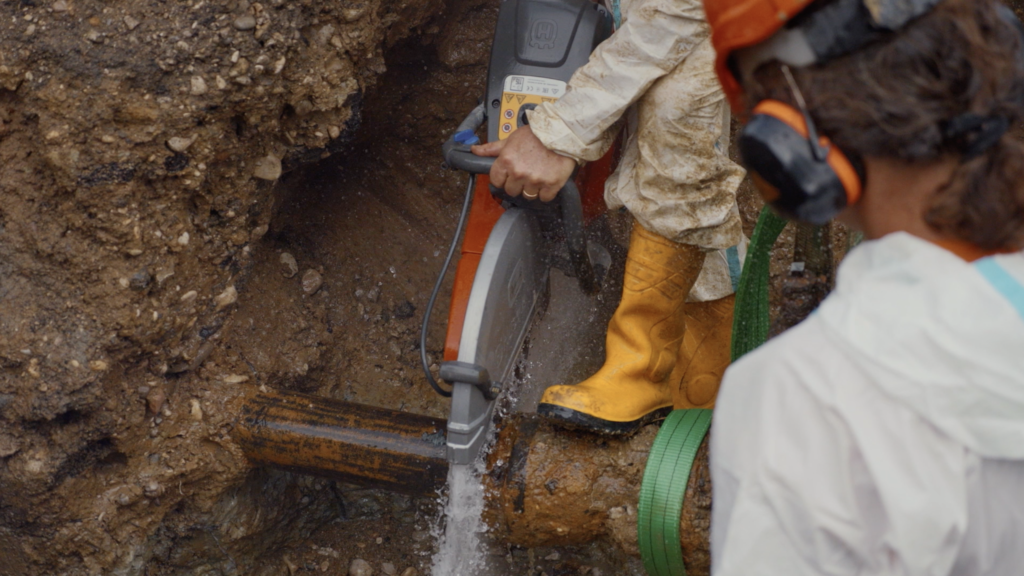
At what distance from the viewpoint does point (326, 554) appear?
2775 millimetres

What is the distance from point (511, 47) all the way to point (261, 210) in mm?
931

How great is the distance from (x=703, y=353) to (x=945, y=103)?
155 cm

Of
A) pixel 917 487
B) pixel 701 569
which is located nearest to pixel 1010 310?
pixel 917 487

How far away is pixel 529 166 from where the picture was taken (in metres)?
1.78

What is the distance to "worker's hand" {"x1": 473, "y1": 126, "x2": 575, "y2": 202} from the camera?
5.83 feet

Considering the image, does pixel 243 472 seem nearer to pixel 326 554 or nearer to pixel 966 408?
pixel 326 554

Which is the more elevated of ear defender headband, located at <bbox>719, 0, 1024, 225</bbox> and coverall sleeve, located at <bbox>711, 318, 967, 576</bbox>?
ear defender headband, located at <bbox>719, 0, 1024, 225</bbox>

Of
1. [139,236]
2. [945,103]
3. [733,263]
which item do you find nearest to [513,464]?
[733,263]

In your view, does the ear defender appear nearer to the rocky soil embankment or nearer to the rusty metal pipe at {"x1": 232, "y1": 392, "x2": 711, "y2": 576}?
the rusty metal pipe at {"x1": 232, "y1": 392, "x2": 711, "y2": 576}

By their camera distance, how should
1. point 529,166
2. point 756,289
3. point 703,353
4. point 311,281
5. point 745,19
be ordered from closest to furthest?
1. point 745,19
2. point 756,289
3. point 529,166
4. point 703,353
5. point 311,281

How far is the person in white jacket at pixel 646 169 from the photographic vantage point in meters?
1.74

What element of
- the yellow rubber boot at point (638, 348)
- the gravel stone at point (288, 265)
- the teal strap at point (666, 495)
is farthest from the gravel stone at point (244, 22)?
the teal strap at point (666, 495)

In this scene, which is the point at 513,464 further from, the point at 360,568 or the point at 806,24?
the point at 806,24

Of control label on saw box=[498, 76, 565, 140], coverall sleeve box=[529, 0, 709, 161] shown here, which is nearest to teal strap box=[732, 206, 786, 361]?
coverall sleeve box=[529, 0, 709, 161]
